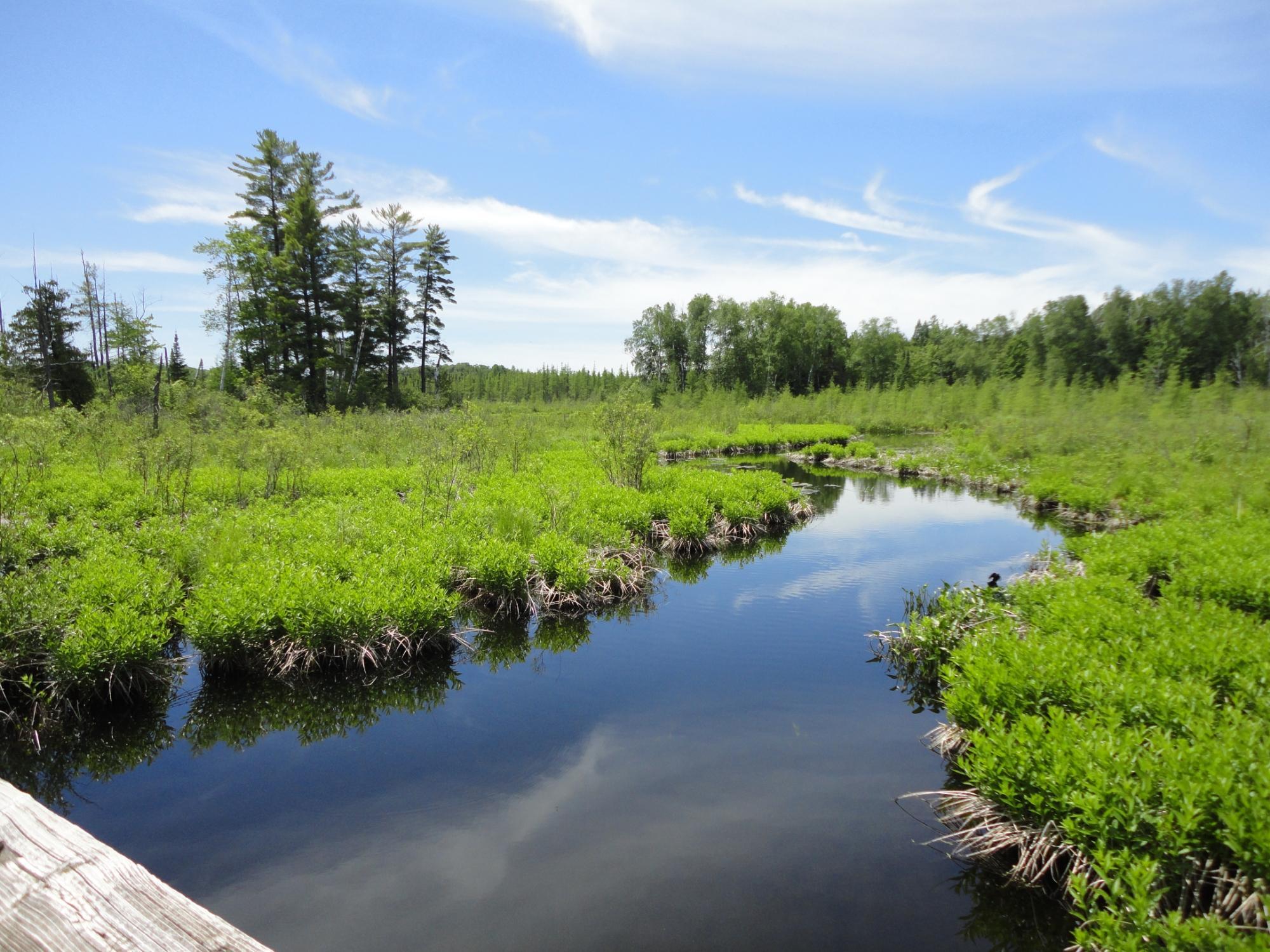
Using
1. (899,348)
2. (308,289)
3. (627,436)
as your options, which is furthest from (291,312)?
(899,348)

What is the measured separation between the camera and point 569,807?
534 cm

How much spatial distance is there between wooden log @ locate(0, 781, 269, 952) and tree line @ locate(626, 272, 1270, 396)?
49988 mm

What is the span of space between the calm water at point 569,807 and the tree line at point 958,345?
1755 inches

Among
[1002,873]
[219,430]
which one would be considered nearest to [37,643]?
[1002,873]

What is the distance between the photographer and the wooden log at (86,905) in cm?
139

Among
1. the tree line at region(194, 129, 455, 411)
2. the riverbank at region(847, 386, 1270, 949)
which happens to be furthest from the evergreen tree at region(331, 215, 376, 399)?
the riverbank at region(847, 386, 1270, 949)

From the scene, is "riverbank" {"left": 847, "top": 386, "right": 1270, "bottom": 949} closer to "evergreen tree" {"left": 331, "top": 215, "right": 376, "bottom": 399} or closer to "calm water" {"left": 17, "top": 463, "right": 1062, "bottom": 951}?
"calm water" {"left": 17, "top": 463, "right": 1062, "bottom": 951}

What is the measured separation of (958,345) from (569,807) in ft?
256

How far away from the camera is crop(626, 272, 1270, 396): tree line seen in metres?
47.2

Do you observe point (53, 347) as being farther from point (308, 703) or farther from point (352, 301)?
point (308, 703)

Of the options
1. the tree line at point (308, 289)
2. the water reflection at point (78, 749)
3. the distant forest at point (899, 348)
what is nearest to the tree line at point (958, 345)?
the distant forest at point (899, 348)

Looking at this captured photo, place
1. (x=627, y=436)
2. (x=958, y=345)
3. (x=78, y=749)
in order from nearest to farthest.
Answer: (x=78, y=749) → (x=627, y=436) → (x=958, y=345)

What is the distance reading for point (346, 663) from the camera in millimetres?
7387

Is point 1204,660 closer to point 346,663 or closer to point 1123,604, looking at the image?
point 1123,604
